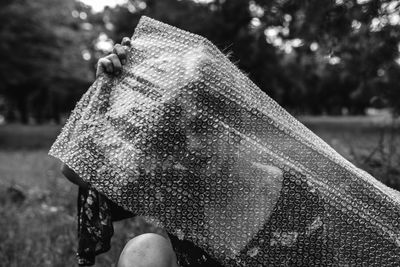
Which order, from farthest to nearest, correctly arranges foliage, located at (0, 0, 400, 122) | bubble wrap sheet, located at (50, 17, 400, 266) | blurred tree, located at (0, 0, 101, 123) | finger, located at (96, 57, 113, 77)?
blurred tree, located at (0, 0, 101, 123) → foliage, located at (0, 0, 400, 122) → finger, located at (96, 57, 113, 77) → bubble wrap sheet, located at (50, 17, 400, 266)

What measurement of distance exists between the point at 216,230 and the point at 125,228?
222 centimetres

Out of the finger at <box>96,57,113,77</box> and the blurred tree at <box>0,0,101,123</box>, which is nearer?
the finger at <box>96,57,113,77</box>

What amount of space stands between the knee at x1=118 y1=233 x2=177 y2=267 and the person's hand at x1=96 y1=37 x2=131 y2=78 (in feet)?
2.04

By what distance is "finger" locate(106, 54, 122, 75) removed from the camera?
177cm

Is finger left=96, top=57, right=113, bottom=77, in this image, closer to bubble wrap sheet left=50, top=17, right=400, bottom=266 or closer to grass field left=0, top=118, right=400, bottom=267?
bubble wrap sheet left=50, top=17, right=400, bottom=266

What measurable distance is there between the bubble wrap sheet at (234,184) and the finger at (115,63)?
0.22 metres

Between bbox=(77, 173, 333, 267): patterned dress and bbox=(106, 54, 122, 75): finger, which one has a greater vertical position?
bbox=(106, 54, 122, 75): finger

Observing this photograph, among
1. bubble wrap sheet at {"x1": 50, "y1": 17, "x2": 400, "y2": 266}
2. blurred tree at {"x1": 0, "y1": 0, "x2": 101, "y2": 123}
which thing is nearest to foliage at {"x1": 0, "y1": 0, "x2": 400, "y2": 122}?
blurred tree at {"x1": 0, "y1": 0, "x2": 101, "y2": 123}

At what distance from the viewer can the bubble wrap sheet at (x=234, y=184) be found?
1.54 meters

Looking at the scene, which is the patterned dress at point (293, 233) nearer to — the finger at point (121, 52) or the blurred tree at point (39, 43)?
the finger at point (121, 52)

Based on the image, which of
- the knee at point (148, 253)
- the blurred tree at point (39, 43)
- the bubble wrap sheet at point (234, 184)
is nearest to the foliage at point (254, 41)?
the blurred tree at point (39, 43)

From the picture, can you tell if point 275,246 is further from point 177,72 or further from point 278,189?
point 177,72

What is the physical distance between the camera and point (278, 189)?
5.08 feet

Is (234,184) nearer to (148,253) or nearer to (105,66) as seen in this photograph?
(148,253)
